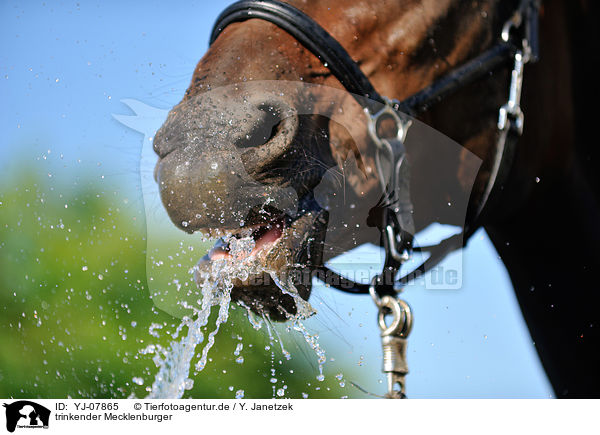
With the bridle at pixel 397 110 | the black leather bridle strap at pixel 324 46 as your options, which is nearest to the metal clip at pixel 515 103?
the bridle at pixel 397 110

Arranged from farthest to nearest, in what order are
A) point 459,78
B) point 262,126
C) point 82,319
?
point 82,319 < point 459,78 < point 262,126

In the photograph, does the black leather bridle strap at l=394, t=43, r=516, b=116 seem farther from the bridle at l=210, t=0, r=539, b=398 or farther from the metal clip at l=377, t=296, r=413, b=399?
the metal clip at l=377, t=296, r=413, b=399

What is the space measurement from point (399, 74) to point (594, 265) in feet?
2.00

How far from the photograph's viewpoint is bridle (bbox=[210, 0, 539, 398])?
3.28 ft

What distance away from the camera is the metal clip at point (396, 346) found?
0.95 metres

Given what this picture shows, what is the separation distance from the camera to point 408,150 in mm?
1078

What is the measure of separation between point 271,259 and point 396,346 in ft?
0.84

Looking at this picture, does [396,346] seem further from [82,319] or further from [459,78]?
[82,319]

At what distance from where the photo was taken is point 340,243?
3.64 feet
